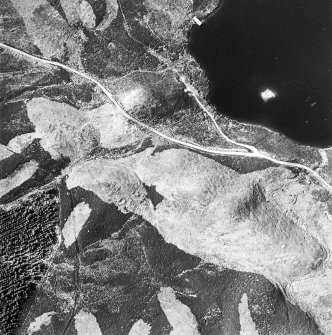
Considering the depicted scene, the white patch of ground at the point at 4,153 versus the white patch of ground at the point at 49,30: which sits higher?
the white patch of ground at the point at 49,30

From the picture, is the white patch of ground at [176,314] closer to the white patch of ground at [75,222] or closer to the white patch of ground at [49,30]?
the white patch of ground at [75,222]

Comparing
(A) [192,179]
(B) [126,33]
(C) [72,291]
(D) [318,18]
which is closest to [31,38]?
(B) [126,33]

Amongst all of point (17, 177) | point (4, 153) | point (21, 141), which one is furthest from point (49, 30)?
point (17, 177)

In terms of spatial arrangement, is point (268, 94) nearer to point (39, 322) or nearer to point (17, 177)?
point (17, 177)

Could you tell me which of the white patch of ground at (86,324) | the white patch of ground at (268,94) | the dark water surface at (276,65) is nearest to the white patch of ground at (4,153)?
the white patch of ground at (86,324)

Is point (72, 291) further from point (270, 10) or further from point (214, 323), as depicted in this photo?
point (270, 10)

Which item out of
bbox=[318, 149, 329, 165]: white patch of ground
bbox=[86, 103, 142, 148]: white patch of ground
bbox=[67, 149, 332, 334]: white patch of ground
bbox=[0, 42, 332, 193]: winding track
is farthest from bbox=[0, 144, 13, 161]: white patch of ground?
bbox=[318, 149, 329, 165]: white patch of ground
